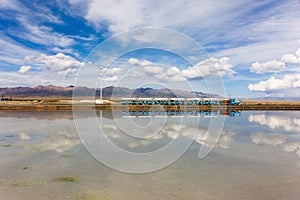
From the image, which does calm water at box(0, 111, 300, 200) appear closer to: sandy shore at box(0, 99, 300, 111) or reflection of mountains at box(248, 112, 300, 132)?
reflection of mountains at box(248, 112, 300, 132)

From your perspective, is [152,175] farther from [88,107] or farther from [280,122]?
[88,107]

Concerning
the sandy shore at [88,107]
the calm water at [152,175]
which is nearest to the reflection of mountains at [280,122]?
the calm water at [152,175]

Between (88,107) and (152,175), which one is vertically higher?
(88,107)

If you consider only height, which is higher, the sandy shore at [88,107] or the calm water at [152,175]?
the sandy shore at [88,107]

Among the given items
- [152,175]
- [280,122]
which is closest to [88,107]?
[280,122]

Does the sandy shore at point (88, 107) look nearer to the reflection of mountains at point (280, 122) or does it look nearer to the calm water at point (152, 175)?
the reflection of mountains at point (280, 122)

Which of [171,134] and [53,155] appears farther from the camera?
[171,134]

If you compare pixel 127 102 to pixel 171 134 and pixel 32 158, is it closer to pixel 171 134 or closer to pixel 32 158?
pixel 171 134

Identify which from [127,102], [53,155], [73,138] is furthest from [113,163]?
[127,102]

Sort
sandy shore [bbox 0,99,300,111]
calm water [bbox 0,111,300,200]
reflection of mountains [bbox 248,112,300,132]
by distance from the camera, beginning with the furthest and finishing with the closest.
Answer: sandy shore [bbox 0,99,300,111], reflection of mountains [bbox 248,112,300,132], calm water [bbox 0,111,300,200]

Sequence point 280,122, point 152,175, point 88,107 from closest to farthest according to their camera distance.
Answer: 1. point 152,175
2. point 280,122
3. point 88,107

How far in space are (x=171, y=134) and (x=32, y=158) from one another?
9756 mm

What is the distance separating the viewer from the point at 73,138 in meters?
15.7

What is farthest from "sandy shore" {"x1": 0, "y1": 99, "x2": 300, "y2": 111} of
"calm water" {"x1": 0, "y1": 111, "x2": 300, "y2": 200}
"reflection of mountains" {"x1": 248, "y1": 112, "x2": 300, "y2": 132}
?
"calm water" {"x1": 0, "y1": 111, "x2": 300, "y2": 200}
